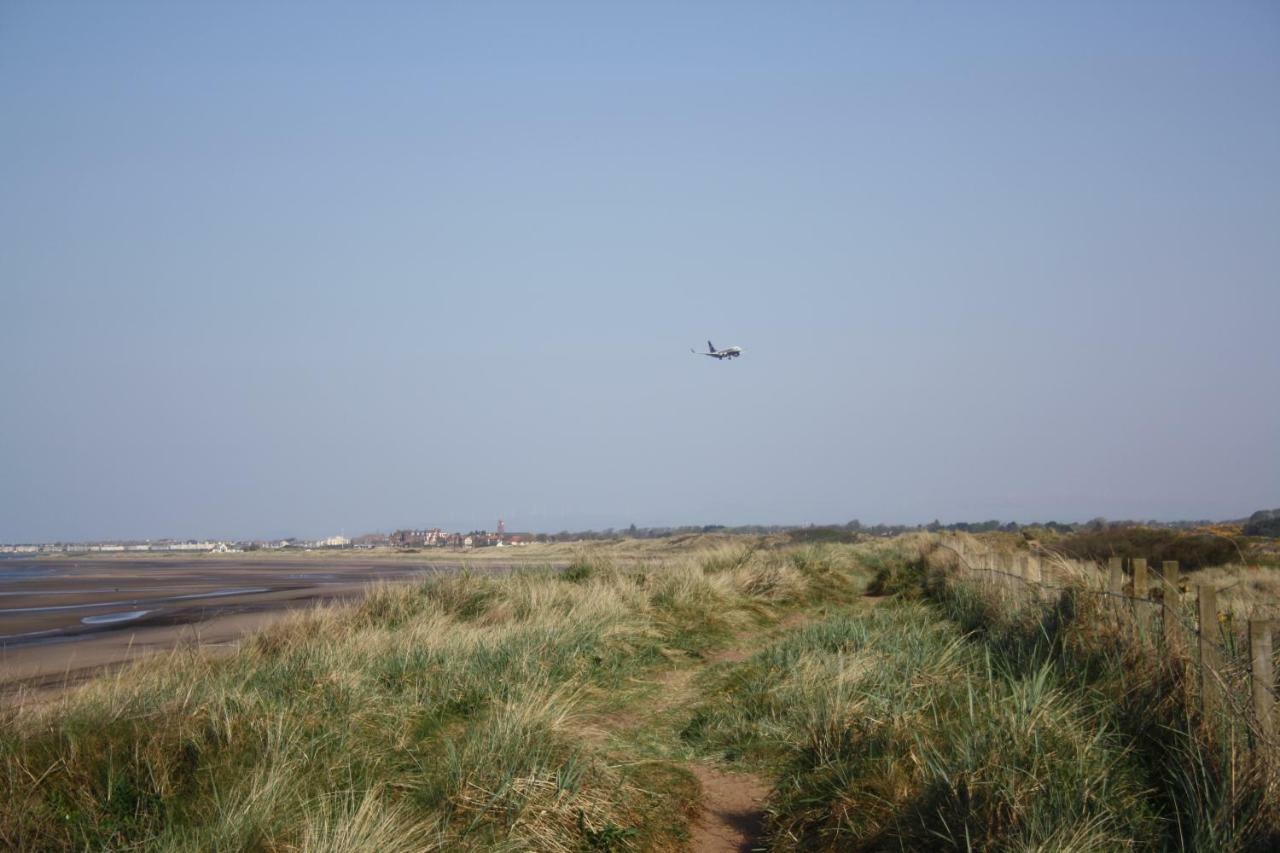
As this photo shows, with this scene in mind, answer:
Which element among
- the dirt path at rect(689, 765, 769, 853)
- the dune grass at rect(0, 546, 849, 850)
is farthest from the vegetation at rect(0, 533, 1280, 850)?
the dirt path at rect(689, 765, 769, 853)

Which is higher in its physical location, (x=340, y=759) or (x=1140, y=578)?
(x=1140, y=578)

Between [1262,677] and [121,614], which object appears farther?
[121,614]

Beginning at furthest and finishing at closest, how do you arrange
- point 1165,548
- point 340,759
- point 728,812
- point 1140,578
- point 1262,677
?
point 1165,548, point 1140,578, point 728,812, point 340,759, point 1262,677

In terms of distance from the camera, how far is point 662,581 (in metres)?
18.2

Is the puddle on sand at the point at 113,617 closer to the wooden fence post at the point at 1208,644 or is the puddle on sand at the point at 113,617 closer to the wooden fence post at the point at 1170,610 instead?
the wooden fence post at the point at 1170,610

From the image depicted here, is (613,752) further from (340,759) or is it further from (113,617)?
(113,617)

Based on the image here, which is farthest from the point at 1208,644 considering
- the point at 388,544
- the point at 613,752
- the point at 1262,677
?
the point at 388,544

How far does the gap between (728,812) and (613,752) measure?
908 millimetres

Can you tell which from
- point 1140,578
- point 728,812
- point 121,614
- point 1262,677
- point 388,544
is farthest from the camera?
point 388,544

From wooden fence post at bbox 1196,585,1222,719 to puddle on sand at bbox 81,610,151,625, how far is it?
19989 millimetres

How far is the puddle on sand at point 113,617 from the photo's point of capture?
19.7 m

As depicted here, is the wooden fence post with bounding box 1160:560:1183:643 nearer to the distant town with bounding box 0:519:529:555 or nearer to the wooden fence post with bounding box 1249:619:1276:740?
the wooden fence post with bounding box 1249:619:1276:740

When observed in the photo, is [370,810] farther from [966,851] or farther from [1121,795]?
[1121,795]

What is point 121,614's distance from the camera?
21656mm
